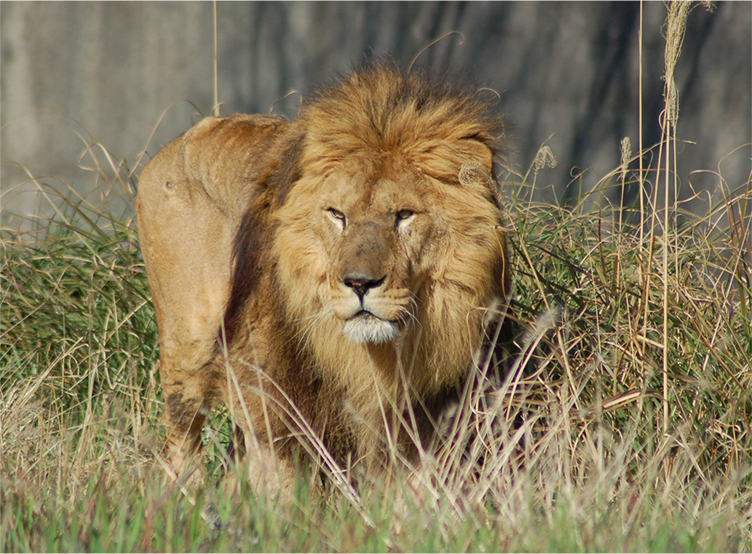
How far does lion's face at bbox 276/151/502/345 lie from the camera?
219 cm

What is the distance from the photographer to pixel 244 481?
209 cm

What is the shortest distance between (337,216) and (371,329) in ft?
1.21

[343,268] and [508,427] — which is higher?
[343,268]

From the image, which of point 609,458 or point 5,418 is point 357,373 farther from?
point 5,418

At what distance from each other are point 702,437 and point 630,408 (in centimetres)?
24

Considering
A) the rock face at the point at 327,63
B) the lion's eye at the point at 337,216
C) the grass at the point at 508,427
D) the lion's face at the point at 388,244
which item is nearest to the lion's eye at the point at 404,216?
the lion's face at the point at 388,244

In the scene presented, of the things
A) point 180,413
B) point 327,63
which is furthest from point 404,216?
point 327,63

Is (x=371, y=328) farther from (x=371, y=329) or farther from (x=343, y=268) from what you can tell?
(x=343, y=268)

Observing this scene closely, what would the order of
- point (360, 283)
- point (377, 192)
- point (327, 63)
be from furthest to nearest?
point (327, 63)
point (377, 192)
point (360, 283)

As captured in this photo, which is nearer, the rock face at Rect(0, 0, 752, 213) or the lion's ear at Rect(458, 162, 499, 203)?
the lion's ear at Rect(458, 162, 499, 203)

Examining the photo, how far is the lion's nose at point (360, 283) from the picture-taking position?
6.98 ft

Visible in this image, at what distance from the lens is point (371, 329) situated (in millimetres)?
2174

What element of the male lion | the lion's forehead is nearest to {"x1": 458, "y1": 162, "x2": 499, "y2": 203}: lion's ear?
the male lion

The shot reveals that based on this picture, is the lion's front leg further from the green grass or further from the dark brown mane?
the dark brown mane
